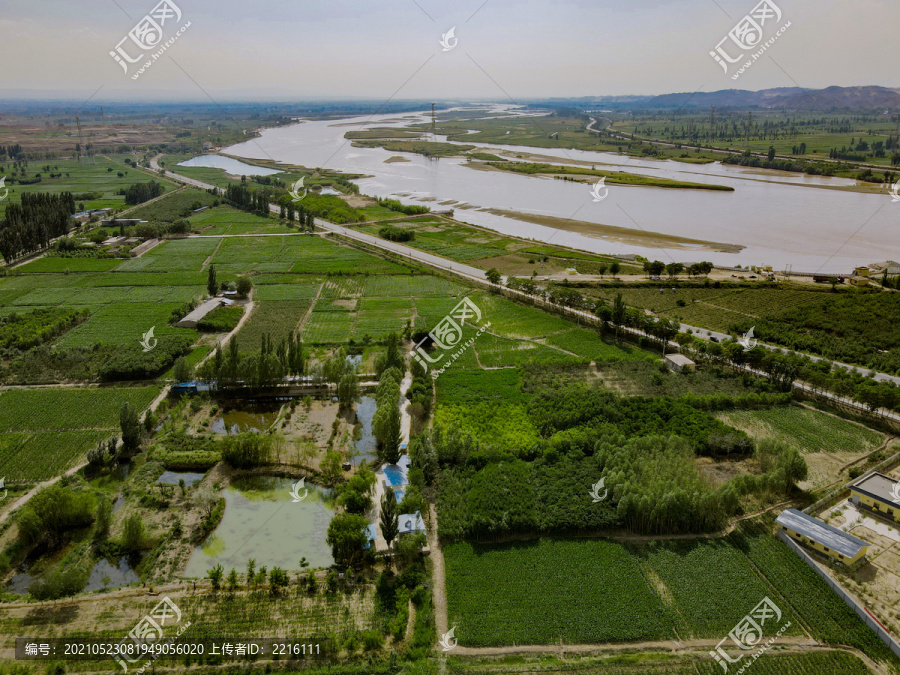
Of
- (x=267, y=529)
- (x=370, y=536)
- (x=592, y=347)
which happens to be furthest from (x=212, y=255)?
(x=370, y=536)

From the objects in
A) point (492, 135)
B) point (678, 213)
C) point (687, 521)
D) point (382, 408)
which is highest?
point (492, 135)

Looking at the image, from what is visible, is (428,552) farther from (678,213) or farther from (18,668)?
(678,213)

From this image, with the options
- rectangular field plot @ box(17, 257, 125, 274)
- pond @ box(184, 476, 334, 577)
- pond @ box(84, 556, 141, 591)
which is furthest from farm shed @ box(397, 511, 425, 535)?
rectangular field plot @ box(17, 257, 125, 274)

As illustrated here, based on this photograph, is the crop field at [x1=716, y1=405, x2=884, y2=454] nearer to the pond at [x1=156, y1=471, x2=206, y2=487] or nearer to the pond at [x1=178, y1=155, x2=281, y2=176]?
the pond at [x1=156, y1=471, x2=206, y2=487]

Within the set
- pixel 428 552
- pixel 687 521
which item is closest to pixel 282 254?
pixel 428 552

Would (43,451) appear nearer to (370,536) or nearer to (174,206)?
(370,536)
